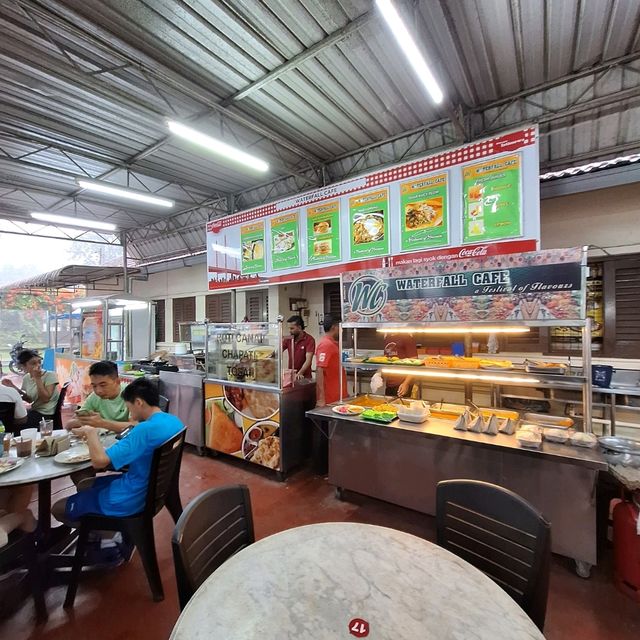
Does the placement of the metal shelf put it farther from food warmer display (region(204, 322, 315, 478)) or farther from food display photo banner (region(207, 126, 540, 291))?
food display photo banner (region(207, 126, 540, 291))

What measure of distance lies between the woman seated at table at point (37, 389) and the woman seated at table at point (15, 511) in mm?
2198

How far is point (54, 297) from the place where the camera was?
1280 centimetres

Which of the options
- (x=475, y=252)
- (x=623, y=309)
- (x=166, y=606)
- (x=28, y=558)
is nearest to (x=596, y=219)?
(x=623, y=309)

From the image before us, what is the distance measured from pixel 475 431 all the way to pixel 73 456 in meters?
3.03

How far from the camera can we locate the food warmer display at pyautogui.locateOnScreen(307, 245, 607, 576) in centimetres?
246

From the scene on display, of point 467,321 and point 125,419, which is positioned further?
point 125,419

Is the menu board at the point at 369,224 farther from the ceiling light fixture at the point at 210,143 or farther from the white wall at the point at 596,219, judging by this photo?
the white wall at the point at 596,219

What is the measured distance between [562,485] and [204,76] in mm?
5288

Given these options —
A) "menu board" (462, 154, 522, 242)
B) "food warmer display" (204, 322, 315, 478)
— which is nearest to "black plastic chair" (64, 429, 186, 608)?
"food warmer display" (204, 322, 315, 478)

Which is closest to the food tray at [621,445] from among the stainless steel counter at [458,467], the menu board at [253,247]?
the stainless steel counter at [458,467]

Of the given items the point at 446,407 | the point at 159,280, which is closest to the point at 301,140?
the point at 446,407

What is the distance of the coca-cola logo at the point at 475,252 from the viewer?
13.6 ft

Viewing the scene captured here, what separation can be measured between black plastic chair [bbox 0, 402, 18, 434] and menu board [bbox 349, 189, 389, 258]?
4529 mm

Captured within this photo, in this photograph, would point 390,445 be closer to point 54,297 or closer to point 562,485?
point 562,485
